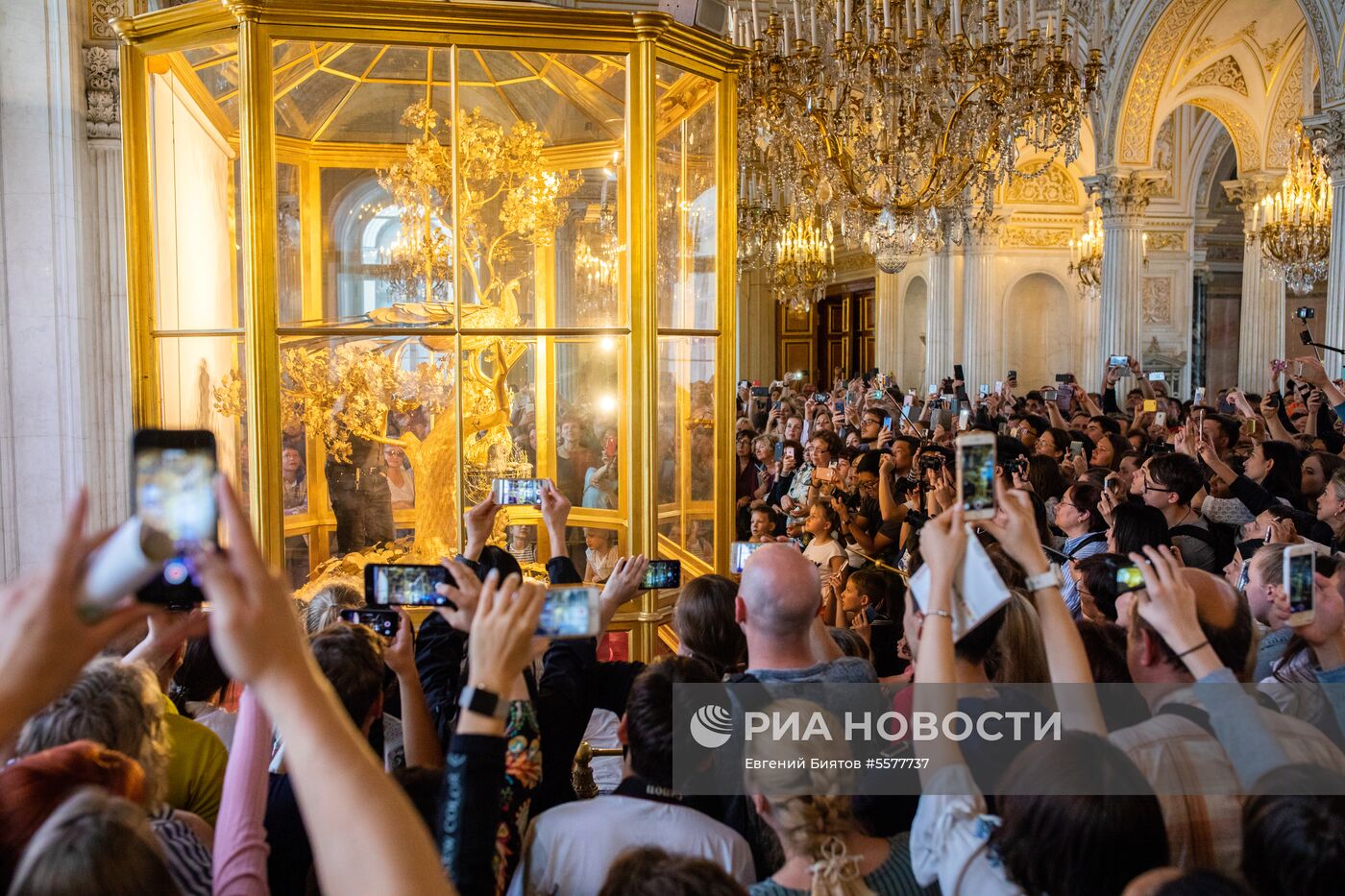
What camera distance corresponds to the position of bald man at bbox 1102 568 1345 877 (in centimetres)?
188

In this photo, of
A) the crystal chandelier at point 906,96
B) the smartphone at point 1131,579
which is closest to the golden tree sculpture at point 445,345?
the smartphone at point 1131,579

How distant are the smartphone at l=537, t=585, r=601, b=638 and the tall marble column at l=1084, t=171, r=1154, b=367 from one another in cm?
1583

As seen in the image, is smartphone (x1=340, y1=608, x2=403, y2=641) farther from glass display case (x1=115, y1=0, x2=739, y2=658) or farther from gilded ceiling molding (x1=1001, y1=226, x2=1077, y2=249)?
gilded ceiling molding (x1=1001, y1=226, x2=1077, y2=249)

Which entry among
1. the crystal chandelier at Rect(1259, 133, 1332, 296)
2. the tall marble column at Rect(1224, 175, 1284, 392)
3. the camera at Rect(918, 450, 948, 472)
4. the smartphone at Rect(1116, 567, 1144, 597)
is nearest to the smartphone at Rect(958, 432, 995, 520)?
the smartphone at Rect(1116, 567, 1144, 597)

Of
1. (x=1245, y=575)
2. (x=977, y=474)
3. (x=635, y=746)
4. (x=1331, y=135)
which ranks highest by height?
(x=1331, y=135)

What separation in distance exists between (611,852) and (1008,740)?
945 mm

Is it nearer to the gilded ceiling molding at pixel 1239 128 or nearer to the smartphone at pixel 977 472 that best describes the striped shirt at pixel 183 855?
the smartphone at pixel 977 472

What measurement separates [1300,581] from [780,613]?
1.19m

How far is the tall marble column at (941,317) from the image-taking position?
20.3 metres

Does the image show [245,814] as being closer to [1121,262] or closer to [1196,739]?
[1196,739]

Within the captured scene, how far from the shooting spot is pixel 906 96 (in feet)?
23.5

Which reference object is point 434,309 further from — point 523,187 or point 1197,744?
point 1197,744

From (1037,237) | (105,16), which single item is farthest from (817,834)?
(1037,237)

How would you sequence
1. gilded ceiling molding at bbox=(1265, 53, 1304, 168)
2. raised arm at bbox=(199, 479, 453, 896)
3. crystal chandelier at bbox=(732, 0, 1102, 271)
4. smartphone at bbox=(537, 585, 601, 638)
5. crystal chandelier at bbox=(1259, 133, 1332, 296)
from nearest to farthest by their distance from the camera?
raised arm at bbox=(199, 479, 453, 896) → smartphone at bbox=(537, 585, 601, 638) → crystal chandelier at bbox=(732, 0, 1102, 271) → crystal chandelier at bbox=(1259, 133, 1332, 296) → gilded ceiling molding at bbox=(1265, 53, 1304, 168)
